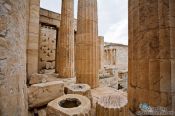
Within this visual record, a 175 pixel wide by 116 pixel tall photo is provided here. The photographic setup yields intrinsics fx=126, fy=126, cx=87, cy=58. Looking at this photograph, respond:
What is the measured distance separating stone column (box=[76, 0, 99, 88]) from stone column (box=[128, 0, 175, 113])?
5.16m

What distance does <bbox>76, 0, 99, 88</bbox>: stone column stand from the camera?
6.83 metres

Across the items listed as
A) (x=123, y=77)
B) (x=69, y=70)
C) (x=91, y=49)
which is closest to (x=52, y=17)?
(x=69, y=70)

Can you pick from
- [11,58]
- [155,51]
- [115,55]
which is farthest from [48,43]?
[155,51]

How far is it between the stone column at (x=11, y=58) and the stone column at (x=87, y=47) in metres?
5.31

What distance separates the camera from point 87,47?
6852 millimetres

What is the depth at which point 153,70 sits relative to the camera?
4.97ft

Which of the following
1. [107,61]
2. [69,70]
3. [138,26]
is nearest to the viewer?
[138,26]

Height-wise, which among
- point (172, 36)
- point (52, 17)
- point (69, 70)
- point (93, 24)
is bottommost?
point (69, 70)

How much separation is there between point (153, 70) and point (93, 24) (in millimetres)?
5832

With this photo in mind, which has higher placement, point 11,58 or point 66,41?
point 66,41

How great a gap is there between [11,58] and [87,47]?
5558 mm

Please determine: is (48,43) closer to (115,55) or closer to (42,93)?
(42,93)

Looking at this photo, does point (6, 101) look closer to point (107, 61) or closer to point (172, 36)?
point (172, 36)

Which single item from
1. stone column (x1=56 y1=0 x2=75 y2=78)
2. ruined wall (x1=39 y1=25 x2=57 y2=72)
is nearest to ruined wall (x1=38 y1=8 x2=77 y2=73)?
ruined wall (x1=39 y1=25 x2=57 y2=72)
